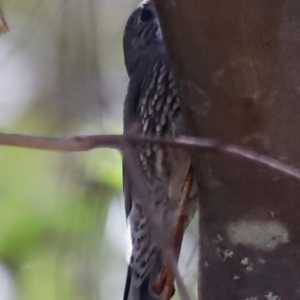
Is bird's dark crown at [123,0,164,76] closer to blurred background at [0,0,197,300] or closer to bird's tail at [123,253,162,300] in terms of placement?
blurred background at [0,0,197,300]

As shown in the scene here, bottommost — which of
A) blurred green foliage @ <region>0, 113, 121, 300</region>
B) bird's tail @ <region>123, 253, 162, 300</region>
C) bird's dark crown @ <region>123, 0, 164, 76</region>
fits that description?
bird's tail @ <region>123, 253, 162, 300</region>

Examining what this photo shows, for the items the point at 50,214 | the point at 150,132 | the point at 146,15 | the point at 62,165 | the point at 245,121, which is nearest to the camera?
the point at 245,121

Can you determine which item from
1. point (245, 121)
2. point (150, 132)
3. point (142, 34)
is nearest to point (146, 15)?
point (142, 34)

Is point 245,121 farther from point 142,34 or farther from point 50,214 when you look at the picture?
point 50,214

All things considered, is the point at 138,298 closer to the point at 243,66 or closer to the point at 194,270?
the point at 194,270

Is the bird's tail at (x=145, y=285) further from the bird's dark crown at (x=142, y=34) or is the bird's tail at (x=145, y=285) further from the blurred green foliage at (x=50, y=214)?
the bird's dark crown at (x=142, y=34)

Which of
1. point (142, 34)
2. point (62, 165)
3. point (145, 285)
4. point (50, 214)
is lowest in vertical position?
point (145, 285)

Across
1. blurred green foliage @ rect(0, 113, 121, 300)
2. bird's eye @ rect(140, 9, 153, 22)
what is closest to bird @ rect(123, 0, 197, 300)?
bird's eye @ rect(140, 9, 153, 22)
